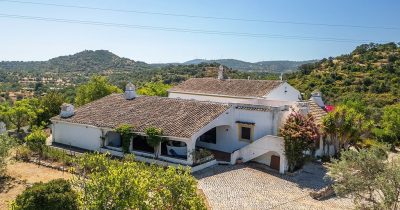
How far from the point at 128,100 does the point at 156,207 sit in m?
23.5

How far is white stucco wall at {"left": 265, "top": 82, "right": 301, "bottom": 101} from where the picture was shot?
37.6 meters

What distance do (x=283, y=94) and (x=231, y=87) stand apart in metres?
5.68

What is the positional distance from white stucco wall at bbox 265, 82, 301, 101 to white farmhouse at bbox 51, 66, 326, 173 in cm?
125

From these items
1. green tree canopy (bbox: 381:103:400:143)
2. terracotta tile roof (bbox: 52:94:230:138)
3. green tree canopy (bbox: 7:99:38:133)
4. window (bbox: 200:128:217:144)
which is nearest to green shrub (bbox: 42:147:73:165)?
terracotta tile roof (bbox: 52:94:230:138)

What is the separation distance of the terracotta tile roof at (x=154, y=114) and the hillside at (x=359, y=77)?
3552cm

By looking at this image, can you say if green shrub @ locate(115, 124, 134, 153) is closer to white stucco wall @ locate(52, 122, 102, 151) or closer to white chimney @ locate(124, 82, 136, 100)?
white stucco wall @ locate(52, 122, 102, 151)

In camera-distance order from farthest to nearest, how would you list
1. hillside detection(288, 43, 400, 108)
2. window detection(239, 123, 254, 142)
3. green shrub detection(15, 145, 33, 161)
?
hillside detection(288, 43, 400, 108)
green shrub detection(15, 145, 33, 161)
window detection(239, 123, 254, 142)

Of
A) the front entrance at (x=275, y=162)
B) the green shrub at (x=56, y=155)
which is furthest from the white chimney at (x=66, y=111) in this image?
the front entrance at (x=275, y=162)

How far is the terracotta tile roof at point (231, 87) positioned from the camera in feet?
126

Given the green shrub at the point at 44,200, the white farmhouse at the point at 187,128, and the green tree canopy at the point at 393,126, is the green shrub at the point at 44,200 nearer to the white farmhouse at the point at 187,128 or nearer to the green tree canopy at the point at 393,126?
the white farmhouse at the point at 187,128

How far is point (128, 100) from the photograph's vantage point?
36.3 metres

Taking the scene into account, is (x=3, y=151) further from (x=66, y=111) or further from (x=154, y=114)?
(x=154, y=114)

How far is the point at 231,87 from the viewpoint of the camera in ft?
135

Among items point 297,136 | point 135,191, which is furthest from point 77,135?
point 135,191
